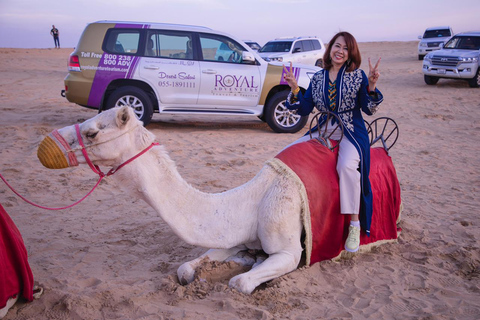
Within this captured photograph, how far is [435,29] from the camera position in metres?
30.8

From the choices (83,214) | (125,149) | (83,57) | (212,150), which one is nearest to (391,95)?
(212,150)

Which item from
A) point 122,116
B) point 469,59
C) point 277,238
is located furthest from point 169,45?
point 469,59

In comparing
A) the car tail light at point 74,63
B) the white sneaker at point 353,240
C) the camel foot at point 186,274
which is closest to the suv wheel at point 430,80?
the car tail light at point 74,63

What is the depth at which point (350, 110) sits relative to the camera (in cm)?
451

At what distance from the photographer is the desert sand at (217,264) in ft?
11.8

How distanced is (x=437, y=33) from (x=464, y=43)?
12033 millimetres

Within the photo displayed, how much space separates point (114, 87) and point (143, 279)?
7.50m

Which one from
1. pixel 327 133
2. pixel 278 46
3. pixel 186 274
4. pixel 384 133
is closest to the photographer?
pixel 186 274

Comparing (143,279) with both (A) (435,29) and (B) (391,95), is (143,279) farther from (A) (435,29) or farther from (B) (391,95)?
(A) (435,29)

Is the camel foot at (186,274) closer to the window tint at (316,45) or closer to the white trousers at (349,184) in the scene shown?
the white trousers at (349,184)

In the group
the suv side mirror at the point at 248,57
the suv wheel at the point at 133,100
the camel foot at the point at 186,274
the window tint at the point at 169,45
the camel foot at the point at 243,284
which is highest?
the window tint at the point at 169,45

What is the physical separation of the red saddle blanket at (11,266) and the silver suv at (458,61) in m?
18.8

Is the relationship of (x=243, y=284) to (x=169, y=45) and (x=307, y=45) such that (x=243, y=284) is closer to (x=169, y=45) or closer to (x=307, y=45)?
(x=169, y=45)

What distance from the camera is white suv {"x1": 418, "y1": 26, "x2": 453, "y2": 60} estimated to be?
1170 inches
